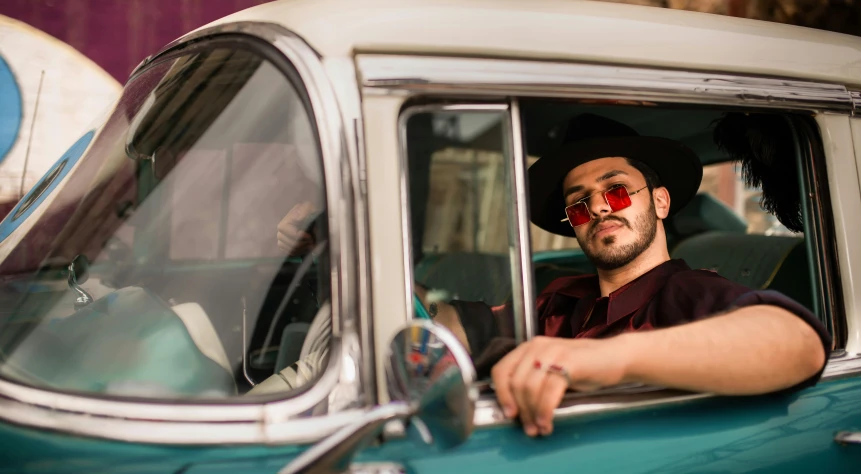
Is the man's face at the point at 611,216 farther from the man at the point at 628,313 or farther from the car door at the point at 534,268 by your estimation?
the car door at the point at 534,268

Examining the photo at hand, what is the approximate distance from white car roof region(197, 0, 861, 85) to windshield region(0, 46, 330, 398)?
6.2 inches

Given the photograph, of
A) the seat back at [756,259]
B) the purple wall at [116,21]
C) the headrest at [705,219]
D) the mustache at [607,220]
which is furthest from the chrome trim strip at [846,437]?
the purple wall at [116,21]

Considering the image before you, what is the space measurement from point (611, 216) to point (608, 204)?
0.04m

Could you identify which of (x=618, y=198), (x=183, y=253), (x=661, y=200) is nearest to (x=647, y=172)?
(x=661, y=200)

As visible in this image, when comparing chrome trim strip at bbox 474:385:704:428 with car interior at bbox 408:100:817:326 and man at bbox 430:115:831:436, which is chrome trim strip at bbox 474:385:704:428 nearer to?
man at bbox 430:115:831:436

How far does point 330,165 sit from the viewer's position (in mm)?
1242

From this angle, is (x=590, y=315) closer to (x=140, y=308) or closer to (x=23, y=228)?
(x=140, y=308)

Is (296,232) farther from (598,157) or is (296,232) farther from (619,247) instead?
(598,157)

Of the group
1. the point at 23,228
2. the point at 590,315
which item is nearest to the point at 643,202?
the point at 590,315

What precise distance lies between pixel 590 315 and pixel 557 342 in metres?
0.88

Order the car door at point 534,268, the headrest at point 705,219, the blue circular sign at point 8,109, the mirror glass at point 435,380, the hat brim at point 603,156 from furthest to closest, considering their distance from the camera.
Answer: the blue circular sign at point 8,109
the headrest at point 705,219
the hat brim at point 603,156
the car door at point 534,268
the mirror glass at point 435,380

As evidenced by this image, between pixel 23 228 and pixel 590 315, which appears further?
pixel 590 315

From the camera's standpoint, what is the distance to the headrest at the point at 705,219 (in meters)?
3.83

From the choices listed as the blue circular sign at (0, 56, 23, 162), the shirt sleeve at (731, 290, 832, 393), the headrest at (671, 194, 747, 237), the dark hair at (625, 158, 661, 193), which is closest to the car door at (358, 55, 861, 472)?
the shirt sleeve at (731, 290, 832, 393)
